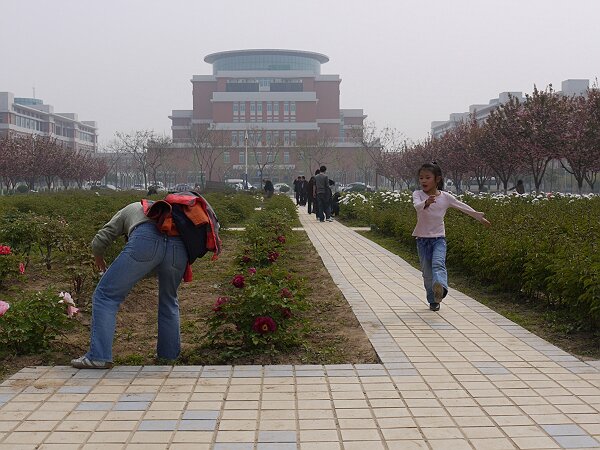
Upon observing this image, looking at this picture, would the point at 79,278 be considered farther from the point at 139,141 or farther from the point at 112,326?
the point at 139,141

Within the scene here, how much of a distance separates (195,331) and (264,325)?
123cm

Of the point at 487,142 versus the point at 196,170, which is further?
the point at 196,170

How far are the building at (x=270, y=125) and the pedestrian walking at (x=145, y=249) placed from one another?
2788 inches

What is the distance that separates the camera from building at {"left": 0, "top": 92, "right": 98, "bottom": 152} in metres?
85.2

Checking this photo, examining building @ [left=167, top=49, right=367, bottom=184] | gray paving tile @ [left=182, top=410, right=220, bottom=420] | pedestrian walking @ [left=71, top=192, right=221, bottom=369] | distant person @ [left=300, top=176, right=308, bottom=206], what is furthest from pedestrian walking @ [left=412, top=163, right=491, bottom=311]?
building @ [left=167, top=49, right=367, bottom=184]

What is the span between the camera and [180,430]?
3607mm

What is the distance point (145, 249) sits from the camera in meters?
4.71

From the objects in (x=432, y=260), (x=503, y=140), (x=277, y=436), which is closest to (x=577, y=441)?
(x=277, y=436)

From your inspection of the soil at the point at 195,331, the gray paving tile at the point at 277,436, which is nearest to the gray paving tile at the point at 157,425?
the gray paving tile at the point at 277,436

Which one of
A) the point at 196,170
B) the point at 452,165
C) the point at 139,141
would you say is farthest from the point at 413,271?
the point at 196,170

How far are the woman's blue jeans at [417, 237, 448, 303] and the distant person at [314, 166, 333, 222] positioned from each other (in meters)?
13.9

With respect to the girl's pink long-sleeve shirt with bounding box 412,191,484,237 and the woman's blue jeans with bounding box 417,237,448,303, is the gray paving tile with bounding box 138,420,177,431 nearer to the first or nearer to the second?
the woman's blue jeans with bounding box 417,237,448,303

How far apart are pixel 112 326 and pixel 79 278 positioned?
7.76 feet

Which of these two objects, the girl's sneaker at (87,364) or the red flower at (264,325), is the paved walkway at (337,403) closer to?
the girl's sneaker at (87,364)
